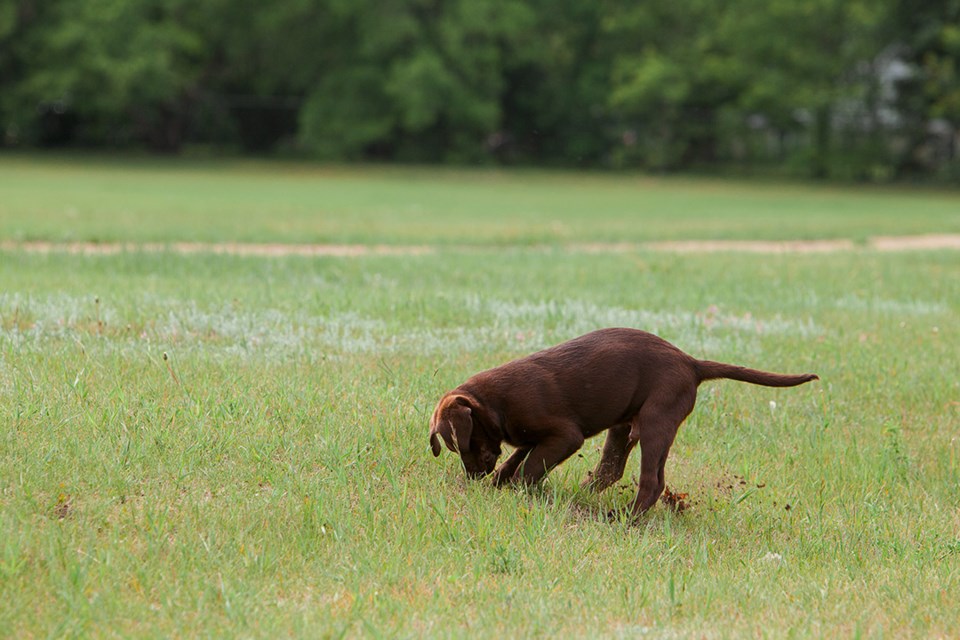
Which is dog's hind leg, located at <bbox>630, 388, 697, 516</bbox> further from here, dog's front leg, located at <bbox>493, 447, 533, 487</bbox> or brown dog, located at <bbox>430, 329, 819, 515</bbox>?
dog's front leg, located at <bbox>493, 447, 533, 487</bbox>

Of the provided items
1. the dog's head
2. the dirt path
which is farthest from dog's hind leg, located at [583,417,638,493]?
the dirt path

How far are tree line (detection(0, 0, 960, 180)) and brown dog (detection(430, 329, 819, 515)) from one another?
3706cm

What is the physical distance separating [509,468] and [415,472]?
43 centimetres

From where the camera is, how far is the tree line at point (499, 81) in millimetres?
41875

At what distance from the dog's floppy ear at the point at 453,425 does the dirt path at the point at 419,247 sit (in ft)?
27.6

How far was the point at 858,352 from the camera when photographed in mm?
8320

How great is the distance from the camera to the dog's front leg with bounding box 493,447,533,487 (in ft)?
17.2

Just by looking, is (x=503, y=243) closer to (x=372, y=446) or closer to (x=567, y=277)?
(x=567, y=277)

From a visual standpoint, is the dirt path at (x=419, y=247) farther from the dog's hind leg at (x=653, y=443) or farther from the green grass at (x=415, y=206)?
the dog's hind leg at (x=653, y=443)

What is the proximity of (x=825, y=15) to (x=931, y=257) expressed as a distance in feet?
94.1

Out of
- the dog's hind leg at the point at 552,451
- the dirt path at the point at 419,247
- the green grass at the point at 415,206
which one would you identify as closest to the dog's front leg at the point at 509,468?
the dog's hind leg at the point at 552,451

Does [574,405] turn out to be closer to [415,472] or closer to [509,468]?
[509,468]

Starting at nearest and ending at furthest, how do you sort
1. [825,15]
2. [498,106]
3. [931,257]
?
[931,257]
[825,15]
[498,106]

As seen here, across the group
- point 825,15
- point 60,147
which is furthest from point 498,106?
point 60,147
